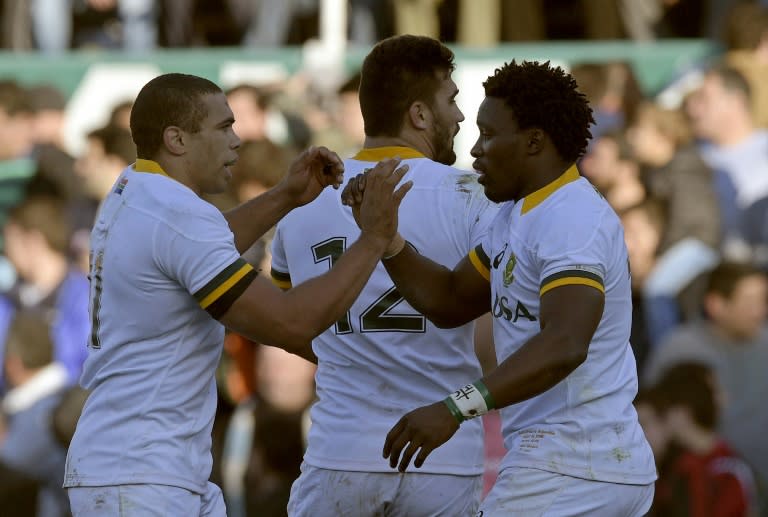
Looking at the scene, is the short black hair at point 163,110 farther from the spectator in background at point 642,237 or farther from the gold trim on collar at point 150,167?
the spectator in background at point 642,237

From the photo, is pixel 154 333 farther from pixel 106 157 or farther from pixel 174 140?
pixel 106 157

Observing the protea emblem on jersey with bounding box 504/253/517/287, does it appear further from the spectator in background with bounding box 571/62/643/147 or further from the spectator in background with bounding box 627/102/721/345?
the spectator in background with bounding box 571/62/643/147

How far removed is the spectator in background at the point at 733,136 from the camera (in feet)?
33.0

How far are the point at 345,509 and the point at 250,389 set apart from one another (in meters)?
4.08

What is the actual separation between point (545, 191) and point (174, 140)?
1.14 meters

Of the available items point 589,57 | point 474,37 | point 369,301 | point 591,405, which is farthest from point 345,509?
point 474,37

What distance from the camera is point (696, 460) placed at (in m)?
8.70

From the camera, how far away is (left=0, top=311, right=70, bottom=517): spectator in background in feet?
31.3

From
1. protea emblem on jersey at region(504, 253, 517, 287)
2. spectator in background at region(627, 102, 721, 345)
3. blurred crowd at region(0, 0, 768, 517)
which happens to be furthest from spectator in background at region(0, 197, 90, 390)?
protea emblem on jersey at region(504, 253, 517, 287)

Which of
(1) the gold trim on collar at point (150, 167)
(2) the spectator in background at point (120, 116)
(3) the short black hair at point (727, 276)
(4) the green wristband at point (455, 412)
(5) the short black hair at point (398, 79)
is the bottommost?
(3) the short black hair at point (727, 276)

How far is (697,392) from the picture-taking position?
8.84m

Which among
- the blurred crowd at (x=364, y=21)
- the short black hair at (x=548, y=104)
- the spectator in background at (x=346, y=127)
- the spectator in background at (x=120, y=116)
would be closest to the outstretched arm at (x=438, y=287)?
the short black hair at (x=548, y=104)

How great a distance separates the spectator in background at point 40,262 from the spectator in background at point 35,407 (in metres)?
0.13

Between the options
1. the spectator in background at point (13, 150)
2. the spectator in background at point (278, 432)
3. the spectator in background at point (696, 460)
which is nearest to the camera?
the spectator in background at point (696, 460)
